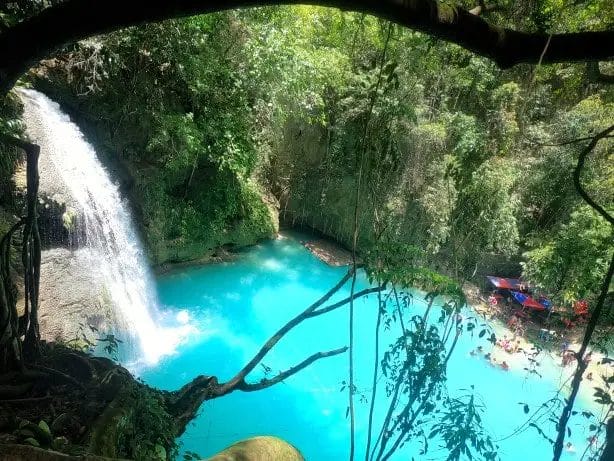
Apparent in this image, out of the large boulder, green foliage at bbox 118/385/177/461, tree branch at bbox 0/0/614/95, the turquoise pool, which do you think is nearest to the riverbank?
the turquoise pool

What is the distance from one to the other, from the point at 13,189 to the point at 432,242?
28.8 feet

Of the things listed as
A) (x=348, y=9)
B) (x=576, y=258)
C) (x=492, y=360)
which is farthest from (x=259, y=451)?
(x=492, y=360)

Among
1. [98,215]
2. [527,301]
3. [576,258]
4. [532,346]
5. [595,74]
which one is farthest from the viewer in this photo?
[527,301]

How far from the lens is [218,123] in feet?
29.3

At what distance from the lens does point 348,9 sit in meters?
1.49

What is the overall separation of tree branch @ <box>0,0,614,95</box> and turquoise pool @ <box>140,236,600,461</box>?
4.96 meters

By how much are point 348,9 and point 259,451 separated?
8.02 ft

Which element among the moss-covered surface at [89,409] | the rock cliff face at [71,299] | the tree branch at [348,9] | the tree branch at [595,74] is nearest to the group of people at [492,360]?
the rock cliff face at [71,299]

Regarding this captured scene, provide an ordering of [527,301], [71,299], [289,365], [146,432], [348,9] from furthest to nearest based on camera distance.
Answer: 1. [527,301]
2. [289,365]
3. [71,299]
4. [146,432]
5. [348,9]

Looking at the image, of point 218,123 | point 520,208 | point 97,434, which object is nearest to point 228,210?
point 218,123

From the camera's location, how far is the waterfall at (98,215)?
7203 millimetres

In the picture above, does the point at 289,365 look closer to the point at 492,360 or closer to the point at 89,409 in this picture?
the point at 492,360

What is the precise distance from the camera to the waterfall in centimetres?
720

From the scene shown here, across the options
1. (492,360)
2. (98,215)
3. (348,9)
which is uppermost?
(348,9)
